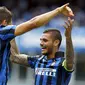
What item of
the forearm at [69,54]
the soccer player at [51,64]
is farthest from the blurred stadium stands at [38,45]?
the forearm at [69,54]

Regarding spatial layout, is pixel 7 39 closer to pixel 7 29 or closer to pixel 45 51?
pixel 7 29

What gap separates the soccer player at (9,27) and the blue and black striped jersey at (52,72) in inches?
21.2

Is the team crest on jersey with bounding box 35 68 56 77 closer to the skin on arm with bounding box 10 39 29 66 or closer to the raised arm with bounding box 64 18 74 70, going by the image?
the raised arm with bounding box 64 18 74 70

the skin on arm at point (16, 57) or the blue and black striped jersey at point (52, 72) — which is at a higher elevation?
the skin on arm at point (16, 57)

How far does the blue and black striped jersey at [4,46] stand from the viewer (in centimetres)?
534

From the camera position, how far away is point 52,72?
590cm

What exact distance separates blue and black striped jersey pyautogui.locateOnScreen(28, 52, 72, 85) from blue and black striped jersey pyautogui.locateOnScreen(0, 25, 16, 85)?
1.77ft

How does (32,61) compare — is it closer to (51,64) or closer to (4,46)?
(51,64)

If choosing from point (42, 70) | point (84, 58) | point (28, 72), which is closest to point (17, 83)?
point (28, 72)

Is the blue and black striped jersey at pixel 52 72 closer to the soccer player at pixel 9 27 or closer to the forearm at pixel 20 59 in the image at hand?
the forearm at pixel 20 59

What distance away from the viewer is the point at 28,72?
614 inches

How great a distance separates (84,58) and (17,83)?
6.77 ft

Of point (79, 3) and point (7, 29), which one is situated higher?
point (79, 3)

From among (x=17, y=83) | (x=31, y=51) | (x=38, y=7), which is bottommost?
(x=17, y=83)
